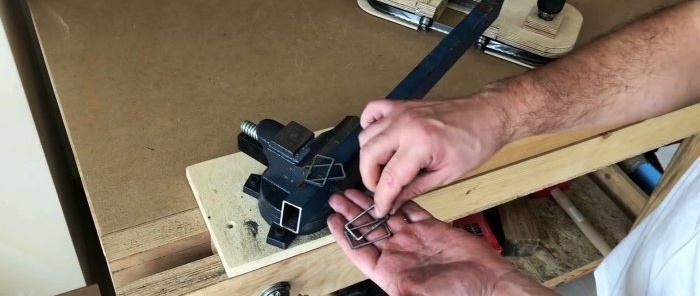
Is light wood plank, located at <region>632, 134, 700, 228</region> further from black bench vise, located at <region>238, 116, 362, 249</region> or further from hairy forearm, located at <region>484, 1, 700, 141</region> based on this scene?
black bench vise, located at <region>238, 116, 362, 249</region>

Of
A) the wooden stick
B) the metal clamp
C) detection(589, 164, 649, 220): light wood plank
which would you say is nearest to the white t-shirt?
the metal clamp

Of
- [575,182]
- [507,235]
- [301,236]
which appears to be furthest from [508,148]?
[575,182]

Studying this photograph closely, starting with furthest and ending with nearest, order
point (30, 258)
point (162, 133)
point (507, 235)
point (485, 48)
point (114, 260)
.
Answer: point (507, 235) → point (30, 258) → point (485, 48) → point (162, 133) → point (114, 260)

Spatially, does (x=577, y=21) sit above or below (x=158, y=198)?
above

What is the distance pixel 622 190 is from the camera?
1524mm

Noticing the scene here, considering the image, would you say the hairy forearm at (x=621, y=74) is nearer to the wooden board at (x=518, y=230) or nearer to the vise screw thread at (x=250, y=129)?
the vise screw thread at (x=250, y=129)

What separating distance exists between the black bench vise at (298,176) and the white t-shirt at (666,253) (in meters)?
0.35

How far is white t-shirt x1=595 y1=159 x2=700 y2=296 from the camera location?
646mm

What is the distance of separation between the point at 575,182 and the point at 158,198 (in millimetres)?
1125

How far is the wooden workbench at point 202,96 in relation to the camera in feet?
2.35

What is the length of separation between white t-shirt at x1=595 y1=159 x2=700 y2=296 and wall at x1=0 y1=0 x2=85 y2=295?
0.80 metres

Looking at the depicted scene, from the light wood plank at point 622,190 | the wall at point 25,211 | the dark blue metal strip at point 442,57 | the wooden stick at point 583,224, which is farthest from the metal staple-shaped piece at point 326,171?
the light wood plank at point 622,190

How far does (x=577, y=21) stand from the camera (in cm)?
104

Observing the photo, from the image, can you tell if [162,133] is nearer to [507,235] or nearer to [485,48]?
[485,48]
